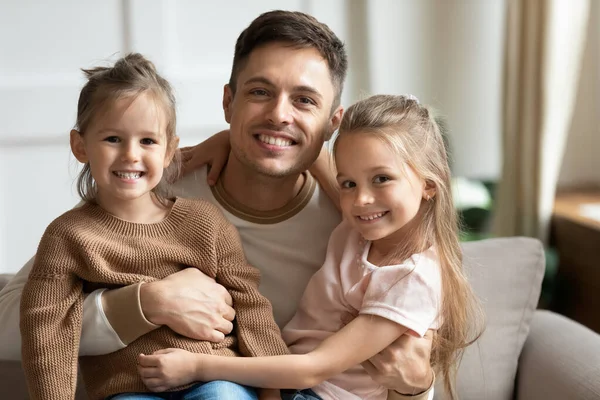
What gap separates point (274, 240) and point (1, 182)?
1977 millimetres

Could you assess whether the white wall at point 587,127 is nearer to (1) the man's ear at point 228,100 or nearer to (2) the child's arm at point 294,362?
(1) the man's ear at point 228,100

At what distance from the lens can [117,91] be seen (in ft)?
5.16

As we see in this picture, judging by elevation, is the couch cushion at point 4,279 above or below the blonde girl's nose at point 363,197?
below

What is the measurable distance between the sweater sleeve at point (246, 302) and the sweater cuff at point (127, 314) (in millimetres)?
187

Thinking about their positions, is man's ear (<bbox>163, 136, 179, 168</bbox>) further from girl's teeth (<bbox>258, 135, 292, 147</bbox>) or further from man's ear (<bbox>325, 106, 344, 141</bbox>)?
man's ear (<bbox>325, 106, 344, 141</bbox>)

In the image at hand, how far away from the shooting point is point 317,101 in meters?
1.85

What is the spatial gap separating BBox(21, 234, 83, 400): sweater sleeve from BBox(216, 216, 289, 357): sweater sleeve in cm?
31

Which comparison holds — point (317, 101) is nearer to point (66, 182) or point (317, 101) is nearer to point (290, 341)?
point (290, 341)

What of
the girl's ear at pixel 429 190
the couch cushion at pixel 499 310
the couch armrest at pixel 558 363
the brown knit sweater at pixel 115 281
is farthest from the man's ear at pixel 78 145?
the couch armrest at pixel 558 363

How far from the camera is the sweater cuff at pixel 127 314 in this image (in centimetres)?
156

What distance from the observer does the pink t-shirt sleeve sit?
1.55 m

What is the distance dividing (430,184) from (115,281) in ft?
2.27

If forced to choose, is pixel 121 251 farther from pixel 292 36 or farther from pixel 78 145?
pixel 292 36

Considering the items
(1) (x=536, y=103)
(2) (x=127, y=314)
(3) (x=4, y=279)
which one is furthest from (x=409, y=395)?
(1) (x=536, y=103)
